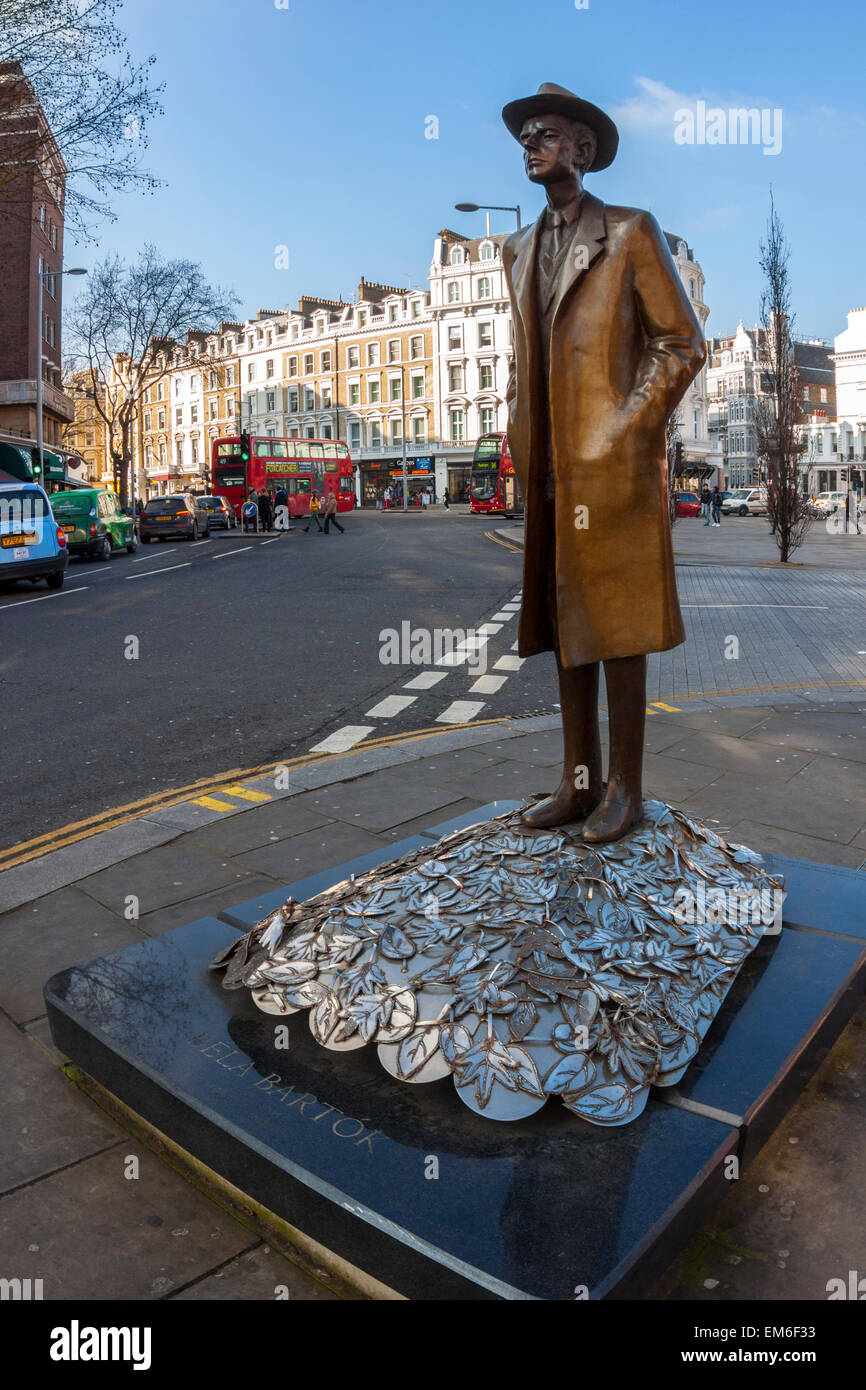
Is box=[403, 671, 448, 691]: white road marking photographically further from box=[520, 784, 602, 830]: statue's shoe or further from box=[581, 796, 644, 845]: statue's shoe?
box=[581, 796, 644, 845]: statue's shoe

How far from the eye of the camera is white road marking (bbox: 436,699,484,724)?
328 inches

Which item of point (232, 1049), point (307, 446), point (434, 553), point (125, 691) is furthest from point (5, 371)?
point (232, 1049)

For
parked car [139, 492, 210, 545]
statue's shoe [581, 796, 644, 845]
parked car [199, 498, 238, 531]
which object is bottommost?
statue's shoe [581, 796, 644, 845]

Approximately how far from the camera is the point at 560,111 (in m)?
3.22

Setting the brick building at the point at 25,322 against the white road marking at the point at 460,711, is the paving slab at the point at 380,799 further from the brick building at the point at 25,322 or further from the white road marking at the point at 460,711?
the brick building at the point at 25,322

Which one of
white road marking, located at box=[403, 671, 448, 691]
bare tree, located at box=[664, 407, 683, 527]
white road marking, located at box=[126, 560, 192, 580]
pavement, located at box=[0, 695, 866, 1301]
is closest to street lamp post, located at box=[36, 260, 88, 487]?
white road marking, located at box=[126, 560, 192, 580]

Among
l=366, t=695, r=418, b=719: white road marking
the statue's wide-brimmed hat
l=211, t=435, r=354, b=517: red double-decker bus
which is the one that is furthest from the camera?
l=211, t=435, r=354, b=517: red double-decker bus

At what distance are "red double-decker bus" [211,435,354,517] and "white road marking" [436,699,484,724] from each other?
42.9 meters

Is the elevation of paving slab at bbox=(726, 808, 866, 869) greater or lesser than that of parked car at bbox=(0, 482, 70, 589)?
lesser

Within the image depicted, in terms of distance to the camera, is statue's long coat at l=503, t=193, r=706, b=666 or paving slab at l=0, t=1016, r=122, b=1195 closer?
paving slab at l=0, t=1016, r=122, b=1195

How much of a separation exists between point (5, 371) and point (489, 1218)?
172ft

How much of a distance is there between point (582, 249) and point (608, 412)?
52cm

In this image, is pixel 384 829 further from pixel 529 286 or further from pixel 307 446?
pixel 307 446

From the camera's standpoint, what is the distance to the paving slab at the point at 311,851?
482 centimetres
